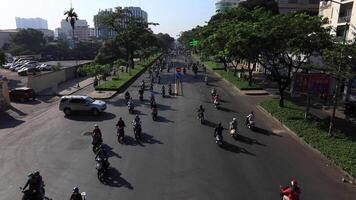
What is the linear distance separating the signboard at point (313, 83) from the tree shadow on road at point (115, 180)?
52.2ft

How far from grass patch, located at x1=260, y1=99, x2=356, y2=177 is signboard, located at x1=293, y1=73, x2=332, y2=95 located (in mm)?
2360

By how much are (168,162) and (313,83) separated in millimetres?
13411

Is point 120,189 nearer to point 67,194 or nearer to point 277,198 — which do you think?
point 67,194

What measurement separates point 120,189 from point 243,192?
545 centimetres

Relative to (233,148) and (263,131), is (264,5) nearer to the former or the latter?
(263,131)

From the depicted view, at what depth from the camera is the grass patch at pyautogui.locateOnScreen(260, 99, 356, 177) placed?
1795cm

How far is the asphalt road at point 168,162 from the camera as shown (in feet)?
49.4

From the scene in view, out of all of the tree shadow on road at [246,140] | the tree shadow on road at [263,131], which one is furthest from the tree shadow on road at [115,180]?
the tree shadow on road at [263,131]

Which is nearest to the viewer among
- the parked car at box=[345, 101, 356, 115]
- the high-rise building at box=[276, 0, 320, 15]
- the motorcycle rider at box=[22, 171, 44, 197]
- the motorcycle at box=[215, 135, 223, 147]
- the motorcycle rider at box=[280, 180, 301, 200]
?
the motorcycle rider at box=[280, 180, 301, 200]

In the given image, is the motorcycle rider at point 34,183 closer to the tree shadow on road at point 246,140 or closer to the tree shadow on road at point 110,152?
the tree shadow on road at point 110,152

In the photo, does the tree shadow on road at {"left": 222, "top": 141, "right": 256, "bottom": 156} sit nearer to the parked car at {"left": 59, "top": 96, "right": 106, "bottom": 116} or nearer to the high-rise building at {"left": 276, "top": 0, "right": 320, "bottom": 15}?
the parked car at {"left": 59, "top": 96, "right": 106, "bottom": 116}

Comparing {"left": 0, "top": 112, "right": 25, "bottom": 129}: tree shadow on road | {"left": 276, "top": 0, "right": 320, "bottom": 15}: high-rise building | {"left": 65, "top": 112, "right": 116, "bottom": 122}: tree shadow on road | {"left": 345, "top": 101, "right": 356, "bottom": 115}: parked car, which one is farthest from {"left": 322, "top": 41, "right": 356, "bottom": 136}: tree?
{"left": 276, "top": 0, "right": 320, "bottom": 15}: high-rise building

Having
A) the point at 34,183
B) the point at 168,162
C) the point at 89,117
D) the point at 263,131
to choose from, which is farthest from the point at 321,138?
the point at 89,117

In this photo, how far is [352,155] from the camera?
18.5m
